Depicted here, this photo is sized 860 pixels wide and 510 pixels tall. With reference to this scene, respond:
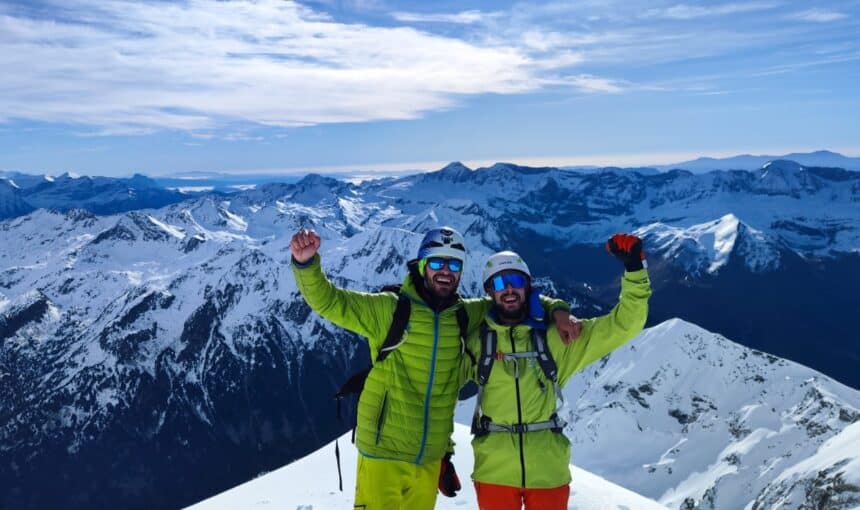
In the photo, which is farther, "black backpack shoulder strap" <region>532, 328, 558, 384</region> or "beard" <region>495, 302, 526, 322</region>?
"beard" <region>495, 302, 526, 322</region>

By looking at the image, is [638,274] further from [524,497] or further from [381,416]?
[381,416]

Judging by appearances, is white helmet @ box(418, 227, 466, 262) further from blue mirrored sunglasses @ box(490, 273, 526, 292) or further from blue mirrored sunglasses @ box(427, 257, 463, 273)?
blue mirrored sunglasses @ box(490, 273, 526, 292)

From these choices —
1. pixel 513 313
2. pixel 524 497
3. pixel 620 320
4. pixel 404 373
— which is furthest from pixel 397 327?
pixel 620 320

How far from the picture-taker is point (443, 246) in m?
10.4

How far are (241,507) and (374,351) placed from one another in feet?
37.4

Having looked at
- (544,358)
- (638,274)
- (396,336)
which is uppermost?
(638,274)

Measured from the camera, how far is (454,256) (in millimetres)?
10352

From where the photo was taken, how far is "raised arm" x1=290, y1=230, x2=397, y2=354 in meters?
9.79

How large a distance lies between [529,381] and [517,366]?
316 millimetres

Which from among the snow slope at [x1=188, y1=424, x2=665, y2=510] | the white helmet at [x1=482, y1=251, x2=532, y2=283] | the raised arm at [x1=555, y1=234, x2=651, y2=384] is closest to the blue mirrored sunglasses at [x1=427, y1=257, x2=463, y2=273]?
the white helmet at [x1=482, y1=251, x2=532, y2=283]

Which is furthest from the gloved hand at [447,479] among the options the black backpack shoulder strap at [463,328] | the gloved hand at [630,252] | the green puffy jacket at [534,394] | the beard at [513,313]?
the gloved hand at [630,252]

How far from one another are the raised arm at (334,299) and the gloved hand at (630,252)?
3884mm

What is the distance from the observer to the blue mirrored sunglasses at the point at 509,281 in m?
10.1

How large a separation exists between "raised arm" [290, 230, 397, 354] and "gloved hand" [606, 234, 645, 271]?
3.88m
